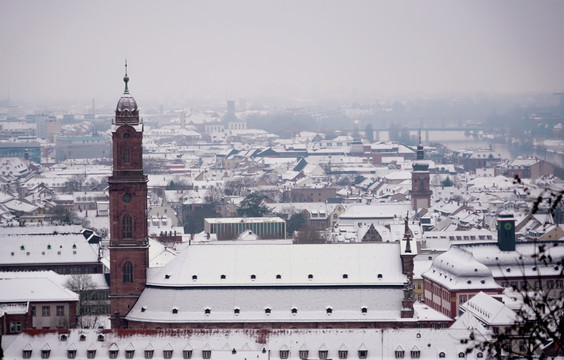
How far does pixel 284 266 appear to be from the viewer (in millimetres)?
70688

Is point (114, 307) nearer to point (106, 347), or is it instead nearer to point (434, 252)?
point (106, 347)

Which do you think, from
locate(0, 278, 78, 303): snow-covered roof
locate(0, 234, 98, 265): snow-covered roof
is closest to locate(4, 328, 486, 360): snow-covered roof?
locate(0, 278, 78, 303): snow-covered roof

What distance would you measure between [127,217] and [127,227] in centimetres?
48

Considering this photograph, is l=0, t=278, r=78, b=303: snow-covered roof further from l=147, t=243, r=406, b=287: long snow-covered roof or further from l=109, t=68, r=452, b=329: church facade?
l=147, t=243, r=406, b=287: long snow-covered roof

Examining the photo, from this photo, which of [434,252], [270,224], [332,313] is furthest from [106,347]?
[270,224]

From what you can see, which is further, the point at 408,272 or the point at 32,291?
the point at 32,291

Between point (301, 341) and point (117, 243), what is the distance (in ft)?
45.2

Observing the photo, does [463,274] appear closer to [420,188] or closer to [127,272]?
[127,272]

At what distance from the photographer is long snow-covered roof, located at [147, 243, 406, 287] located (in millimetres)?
69812

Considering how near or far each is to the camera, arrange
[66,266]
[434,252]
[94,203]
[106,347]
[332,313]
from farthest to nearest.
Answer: [94,203] → [434,252] → [66,266] → [332,313] → [106,347]

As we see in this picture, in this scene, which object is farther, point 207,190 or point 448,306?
point 207,190

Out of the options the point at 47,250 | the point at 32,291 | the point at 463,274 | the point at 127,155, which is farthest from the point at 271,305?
the point at 47,250

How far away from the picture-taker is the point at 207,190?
563ft

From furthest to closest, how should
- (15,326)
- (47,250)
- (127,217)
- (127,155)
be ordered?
1. (47,250)
2. (15,326)
3. (127,155)
4. (127,217)
